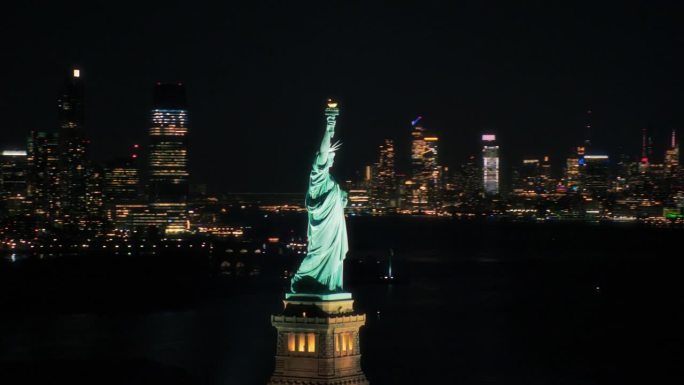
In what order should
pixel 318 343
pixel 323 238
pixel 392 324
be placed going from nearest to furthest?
pixel 318 343
pixel 323 238
pixel 392 324

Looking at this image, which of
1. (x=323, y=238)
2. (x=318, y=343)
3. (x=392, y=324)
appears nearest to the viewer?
(x=318, y=343)

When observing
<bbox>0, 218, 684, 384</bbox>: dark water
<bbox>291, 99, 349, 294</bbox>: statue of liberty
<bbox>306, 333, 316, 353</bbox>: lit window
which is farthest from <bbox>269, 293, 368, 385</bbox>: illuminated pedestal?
<bbox>0, 218, 684, 384</bbox>: dark water

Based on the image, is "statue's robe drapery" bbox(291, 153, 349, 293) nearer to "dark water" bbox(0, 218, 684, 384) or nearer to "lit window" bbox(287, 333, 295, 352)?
"lit window" bbox(287, 333, 295, 352)

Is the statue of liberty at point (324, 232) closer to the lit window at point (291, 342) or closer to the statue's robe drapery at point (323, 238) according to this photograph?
the statue's robe drapery at point (323, 238)

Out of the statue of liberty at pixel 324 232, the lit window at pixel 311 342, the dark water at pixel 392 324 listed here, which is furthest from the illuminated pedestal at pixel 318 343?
the dark water at pixel 392 324

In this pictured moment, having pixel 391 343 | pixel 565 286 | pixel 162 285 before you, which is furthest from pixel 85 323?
pixel 565 286

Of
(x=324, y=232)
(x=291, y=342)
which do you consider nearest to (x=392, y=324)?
(x=324, y=232)

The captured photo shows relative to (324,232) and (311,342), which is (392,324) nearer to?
(324,232)
